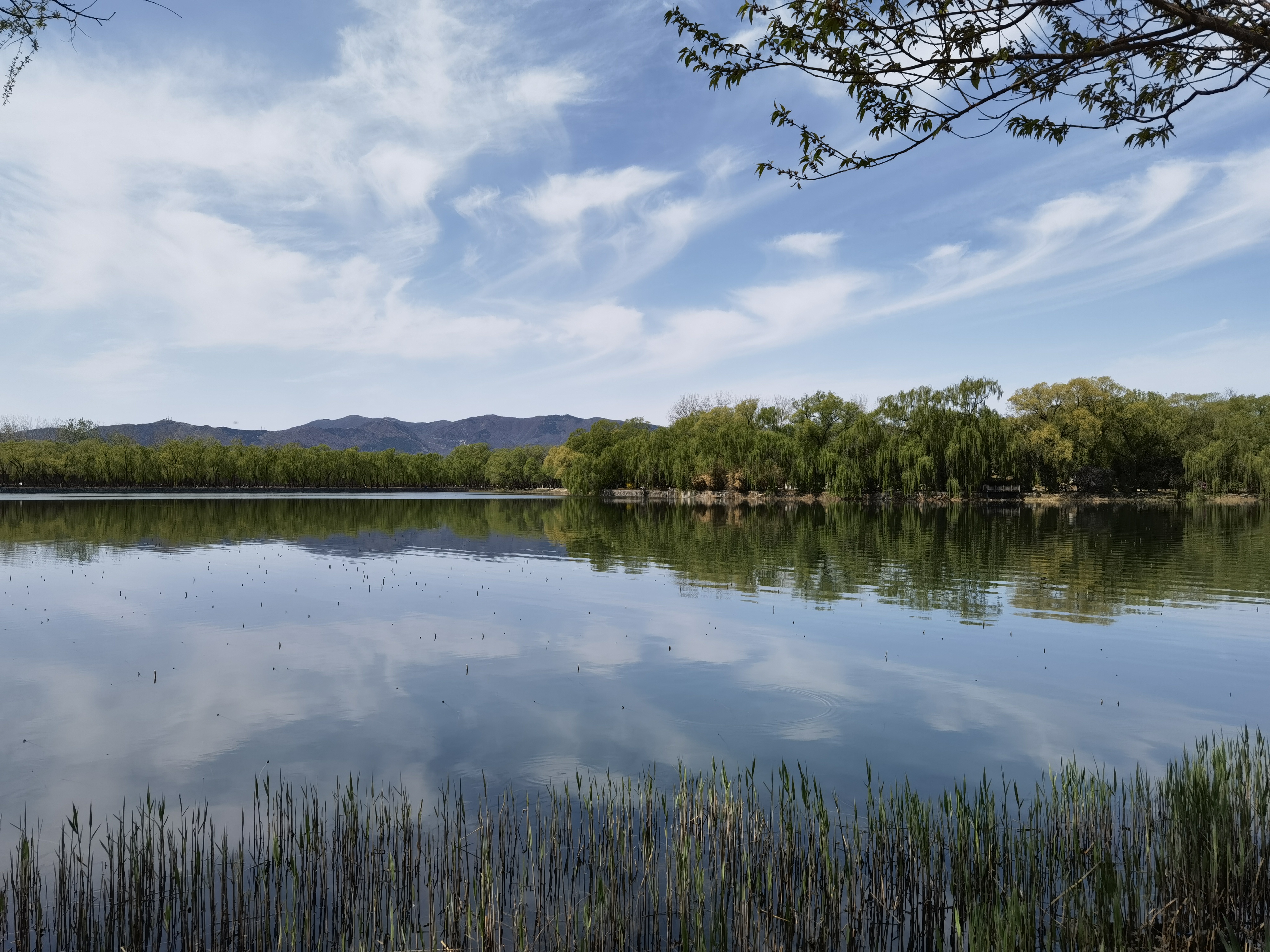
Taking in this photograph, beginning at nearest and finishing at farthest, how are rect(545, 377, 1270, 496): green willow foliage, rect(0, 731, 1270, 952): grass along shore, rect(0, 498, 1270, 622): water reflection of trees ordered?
rect(0, 731, 1270, 952): grass along shore
rect(0, 498, 1270, 622): water reflection of trees
rect(545, 377, 1270, 496): green willow foliage

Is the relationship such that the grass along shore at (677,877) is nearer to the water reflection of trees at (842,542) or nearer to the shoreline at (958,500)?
the water reflection of trees at (842,542)

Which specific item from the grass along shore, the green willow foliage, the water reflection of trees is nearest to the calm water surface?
the water reflection of trees

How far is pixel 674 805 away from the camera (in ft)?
25.1

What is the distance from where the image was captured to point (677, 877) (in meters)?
6.09

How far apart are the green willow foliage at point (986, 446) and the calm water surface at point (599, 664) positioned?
50.1m

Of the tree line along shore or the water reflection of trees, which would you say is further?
the tree line along shore

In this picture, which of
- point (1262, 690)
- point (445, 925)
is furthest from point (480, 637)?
point (1262, 690)

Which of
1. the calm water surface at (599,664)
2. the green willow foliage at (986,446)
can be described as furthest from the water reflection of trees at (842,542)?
the green willow foliage at (986,446)

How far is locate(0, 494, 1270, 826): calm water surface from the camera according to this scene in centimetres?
951

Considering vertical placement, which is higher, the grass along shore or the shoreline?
the shoreline

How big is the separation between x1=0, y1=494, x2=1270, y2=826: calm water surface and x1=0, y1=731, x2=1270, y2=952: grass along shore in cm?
169

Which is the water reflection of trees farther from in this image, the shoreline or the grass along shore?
the grass along shore

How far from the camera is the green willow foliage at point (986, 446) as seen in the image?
81.5 metres

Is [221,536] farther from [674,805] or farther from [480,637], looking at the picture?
[674,805]
